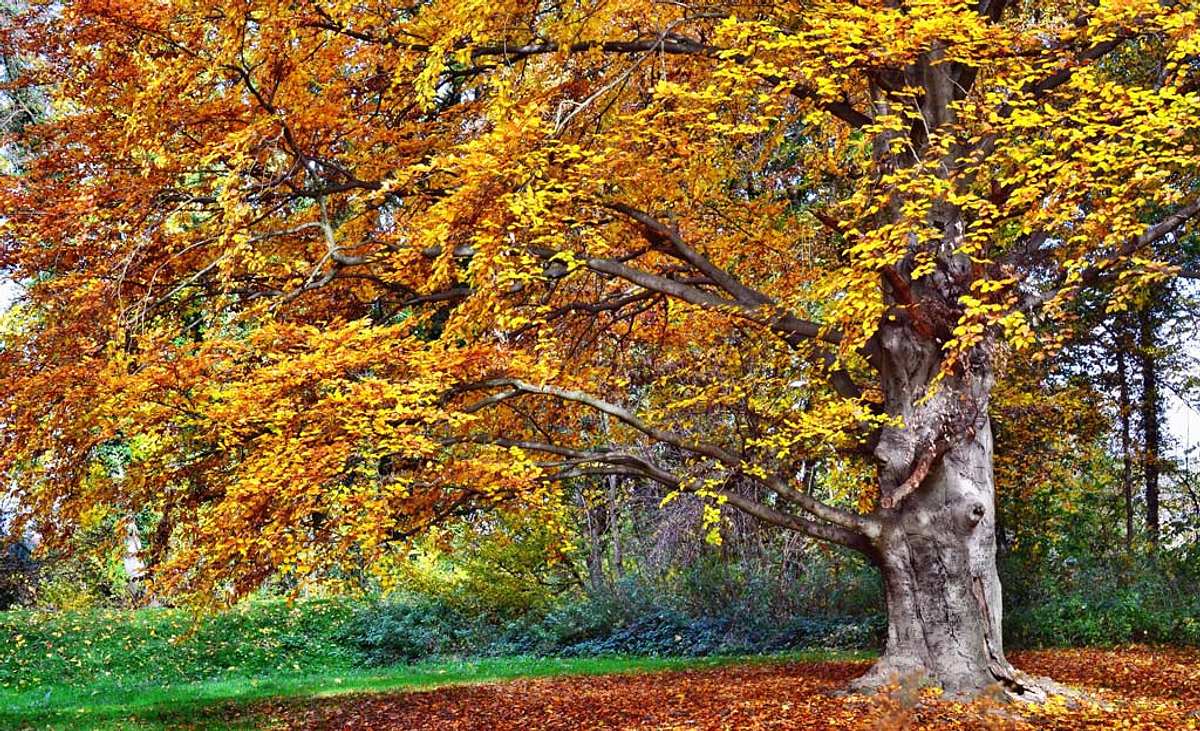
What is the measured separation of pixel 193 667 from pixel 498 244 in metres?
10.2

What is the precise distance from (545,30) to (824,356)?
152 inches

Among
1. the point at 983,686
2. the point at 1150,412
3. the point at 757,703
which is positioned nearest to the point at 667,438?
the point at 757,703

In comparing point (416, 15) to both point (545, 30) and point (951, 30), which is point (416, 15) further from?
point (951, 30)

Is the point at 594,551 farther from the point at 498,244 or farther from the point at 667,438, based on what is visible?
the point at 498,244

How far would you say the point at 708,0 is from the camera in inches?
352

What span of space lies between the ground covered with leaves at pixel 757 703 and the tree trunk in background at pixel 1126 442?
2762mm

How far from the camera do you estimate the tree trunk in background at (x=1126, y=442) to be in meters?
13.4

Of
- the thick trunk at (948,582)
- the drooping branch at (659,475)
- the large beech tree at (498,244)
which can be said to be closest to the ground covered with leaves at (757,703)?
the thick trunk at (948,582)

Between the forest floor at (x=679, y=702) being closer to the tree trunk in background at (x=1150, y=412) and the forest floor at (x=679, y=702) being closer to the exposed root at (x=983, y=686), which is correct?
the exposed root at (x=983, y=686)

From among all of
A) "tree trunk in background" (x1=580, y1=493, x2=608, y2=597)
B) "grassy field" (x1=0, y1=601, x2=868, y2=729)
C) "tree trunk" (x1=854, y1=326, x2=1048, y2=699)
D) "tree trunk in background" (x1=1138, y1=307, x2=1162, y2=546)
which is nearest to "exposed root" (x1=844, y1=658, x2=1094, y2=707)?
"tree trunk" (x1=854, y1=326, x2=1048, y2=699)

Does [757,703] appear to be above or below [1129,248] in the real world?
below

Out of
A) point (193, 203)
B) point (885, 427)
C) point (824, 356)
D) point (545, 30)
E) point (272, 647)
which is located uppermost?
point (545, 30)

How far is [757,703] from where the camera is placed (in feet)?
25.5

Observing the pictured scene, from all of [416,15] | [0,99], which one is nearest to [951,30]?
[416,15]
